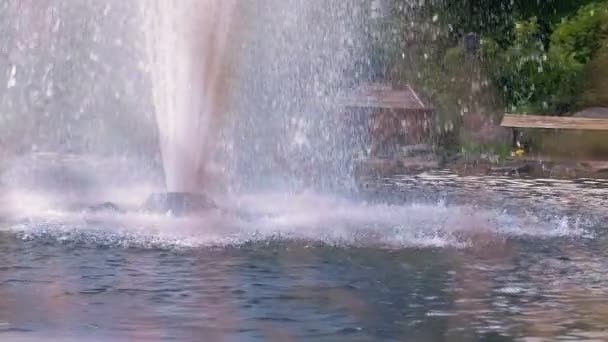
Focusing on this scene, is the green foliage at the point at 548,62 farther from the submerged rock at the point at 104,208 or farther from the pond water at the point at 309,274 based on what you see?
the submerged rock at the point at 104,208

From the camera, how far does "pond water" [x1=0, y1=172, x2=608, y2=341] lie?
6500 mm

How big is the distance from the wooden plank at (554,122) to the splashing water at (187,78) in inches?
356

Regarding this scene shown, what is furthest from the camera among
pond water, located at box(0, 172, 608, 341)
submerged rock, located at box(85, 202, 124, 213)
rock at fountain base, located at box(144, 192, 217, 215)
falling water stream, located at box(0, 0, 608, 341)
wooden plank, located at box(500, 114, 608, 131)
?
wooden plank, located at box(500, 114, 608, 131)

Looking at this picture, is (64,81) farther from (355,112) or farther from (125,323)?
(125,323)

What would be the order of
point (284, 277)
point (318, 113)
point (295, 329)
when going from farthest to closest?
point (318, 113) → point (284, 277) → point (295, 329)

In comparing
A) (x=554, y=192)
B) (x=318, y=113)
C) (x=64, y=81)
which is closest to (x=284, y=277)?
(x=554, y=192)

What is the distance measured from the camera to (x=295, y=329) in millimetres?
6430

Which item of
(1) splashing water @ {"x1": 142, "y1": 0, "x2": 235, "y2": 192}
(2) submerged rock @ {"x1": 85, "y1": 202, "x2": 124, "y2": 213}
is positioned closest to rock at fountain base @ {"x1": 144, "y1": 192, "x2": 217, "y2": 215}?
(2) submerged rock @ {"x1": 85, "y1": 202, "x2": 124, "y2": 213}

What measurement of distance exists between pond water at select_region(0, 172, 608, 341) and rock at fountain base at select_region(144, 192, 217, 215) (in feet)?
0.54

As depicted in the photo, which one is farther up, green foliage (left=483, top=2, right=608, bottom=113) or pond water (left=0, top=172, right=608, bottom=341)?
green foliage (left=483, top=2, right=608, bottom=113)

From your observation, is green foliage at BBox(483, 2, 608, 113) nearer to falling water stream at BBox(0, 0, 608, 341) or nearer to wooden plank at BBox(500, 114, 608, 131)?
wooden plank at BBox(500, 114, 608, 131)

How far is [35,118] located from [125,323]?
51.0 feet

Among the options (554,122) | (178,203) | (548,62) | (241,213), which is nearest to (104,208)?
(178,203)

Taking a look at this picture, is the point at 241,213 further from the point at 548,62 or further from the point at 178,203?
the point at 548,62
